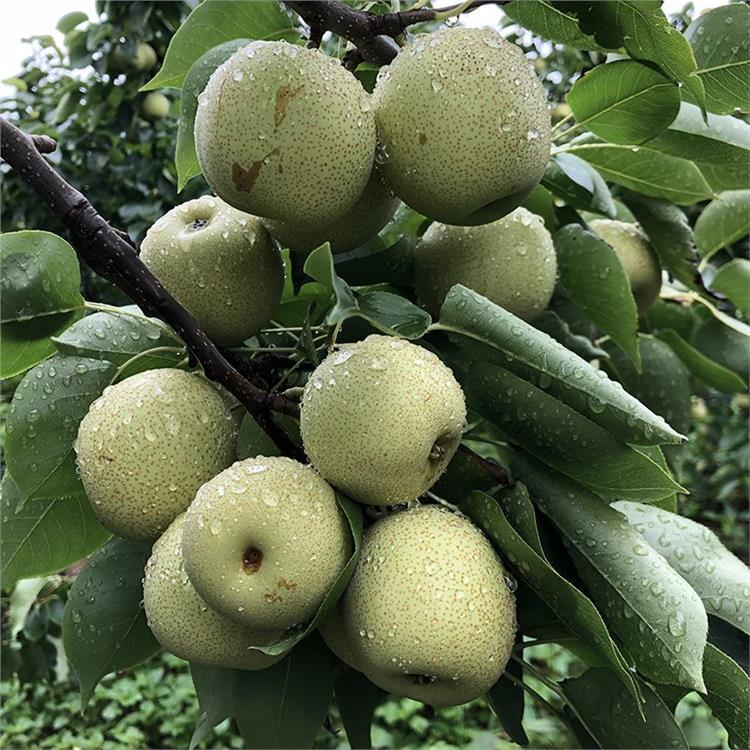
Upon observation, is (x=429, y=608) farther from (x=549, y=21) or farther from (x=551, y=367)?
(x=549, y=21)

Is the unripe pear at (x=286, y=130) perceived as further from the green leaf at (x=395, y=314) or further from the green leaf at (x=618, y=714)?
the green leaf at (x=618, y=714)

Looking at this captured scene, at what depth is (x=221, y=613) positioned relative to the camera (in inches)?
30.0

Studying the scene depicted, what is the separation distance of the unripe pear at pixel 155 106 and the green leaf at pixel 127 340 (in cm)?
210

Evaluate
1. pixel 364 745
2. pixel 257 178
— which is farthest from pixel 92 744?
pixel 257 178

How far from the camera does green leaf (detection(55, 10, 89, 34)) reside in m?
2.77

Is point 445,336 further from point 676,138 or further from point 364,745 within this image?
point 364,745

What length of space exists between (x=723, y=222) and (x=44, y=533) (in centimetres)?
119

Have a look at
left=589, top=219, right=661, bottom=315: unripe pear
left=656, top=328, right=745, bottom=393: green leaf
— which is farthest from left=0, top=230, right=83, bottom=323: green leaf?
left=656, top=328, right=745, bottom=393: green leaf

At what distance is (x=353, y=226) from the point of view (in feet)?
2.91

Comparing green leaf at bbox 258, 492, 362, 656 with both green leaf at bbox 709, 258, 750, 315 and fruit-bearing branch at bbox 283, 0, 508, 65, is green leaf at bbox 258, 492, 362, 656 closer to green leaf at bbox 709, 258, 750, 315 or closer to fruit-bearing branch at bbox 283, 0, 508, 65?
fruit-bearing branch at bbox 283, 0, 508, 65

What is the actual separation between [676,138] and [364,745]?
32.5 inches

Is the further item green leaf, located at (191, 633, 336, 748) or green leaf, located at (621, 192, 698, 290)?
green leaf, located at (621, 192, 698, 290)

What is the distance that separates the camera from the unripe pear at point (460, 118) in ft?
2.55

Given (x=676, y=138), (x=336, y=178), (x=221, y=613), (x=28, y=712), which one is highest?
(x=336, y=178)
